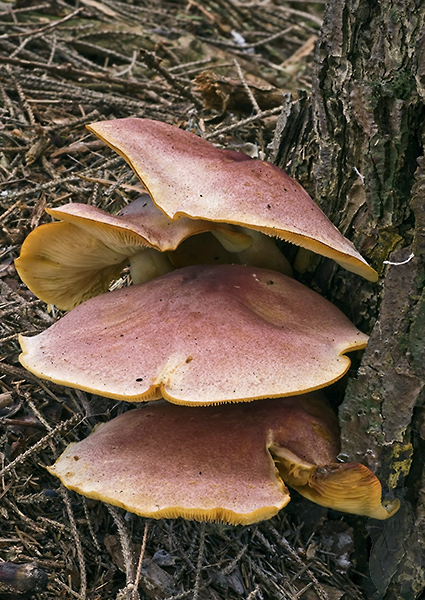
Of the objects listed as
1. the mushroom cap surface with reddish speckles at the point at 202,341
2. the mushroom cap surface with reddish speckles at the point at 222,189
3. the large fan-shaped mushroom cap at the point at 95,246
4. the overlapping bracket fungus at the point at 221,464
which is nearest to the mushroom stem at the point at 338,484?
the overlapping bracket fungus at the point at 221,464

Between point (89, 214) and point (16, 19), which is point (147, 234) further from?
point (16, 19)

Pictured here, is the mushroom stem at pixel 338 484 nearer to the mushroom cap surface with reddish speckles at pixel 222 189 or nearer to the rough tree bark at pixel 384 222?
the rough tree bark at pixel 384 222

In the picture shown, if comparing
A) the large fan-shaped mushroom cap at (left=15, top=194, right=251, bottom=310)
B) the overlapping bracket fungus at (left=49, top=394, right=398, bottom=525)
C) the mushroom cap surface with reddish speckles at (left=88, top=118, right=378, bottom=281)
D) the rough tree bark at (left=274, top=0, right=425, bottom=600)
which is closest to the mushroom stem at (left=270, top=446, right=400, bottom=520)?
the overlapping bracket fungus at (left=49, top=394, right=398, bottom=525)

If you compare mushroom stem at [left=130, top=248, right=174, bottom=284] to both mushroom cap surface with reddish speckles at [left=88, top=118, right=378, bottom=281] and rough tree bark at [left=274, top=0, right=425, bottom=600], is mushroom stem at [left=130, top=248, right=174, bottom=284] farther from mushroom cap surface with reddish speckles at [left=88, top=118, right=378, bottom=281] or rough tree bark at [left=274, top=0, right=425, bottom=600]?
rough tree bark at [left=274, top=0, right=425, bottom=600]

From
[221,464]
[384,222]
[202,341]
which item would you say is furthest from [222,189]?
[221,464]

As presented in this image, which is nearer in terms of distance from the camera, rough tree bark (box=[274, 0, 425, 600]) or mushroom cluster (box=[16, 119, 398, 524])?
mushroom cluster (box=[16, 119, 398, 524])

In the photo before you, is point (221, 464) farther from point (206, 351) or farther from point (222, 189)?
point (222, 189)

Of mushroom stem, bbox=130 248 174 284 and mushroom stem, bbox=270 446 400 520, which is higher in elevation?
mushroom stem, bbox=130 248 174 284
